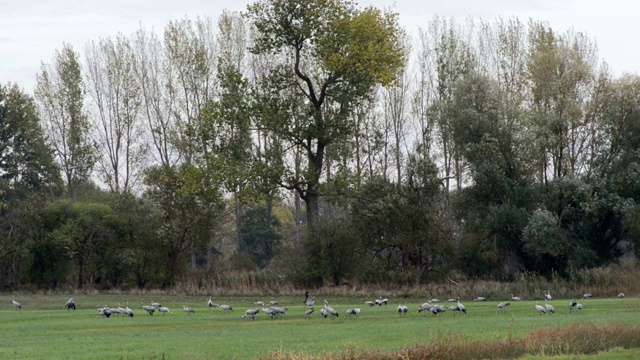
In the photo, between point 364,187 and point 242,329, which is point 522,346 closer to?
point 242,329

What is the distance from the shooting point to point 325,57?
2462 inches

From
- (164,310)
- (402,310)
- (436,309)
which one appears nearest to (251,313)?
(164,310)

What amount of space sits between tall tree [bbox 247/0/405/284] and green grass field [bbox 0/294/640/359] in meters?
17.4

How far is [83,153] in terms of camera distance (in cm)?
8756

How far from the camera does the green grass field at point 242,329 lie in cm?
2702

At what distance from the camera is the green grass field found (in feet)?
88.6

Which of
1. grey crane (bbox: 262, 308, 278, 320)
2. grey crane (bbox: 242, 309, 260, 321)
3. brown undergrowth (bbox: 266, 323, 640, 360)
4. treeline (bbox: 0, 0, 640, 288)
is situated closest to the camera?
brown undergrowth (bbox: 266, 323, 640, 360)

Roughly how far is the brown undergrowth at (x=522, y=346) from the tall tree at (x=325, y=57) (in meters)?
34.0

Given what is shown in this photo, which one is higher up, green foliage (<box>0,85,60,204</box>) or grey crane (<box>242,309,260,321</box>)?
green foliage (<box>0,85,60,204</box>)

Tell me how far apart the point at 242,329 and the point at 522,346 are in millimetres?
11535

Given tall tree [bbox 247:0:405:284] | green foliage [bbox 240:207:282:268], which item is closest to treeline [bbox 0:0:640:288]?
tall tree [bbox 247:0:405:284]

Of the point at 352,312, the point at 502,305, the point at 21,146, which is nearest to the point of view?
the point at 352,312

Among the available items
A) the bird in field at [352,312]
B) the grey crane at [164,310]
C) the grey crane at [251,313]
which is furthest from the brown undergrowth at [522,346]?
the grey crane at [164,310]

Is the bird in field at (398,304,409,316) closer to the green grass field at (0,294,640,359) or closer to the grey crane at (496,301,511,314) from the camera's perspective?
the green grass field at (0,294,640,359)
